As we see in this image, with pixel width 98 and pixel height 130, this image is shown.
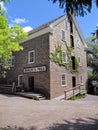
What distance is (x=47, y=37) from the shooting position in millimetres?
24062

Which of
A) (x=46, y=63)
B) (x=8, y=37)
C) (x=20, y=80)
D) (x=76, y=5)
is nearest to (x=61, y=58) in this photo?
(x=46, y=63)

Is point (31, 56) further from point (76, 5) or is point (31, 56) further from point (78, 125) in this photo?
point (76, 5)

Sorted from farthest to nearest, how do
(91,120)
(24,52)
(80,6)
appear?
(24,52)
(91,120)
(80,6)

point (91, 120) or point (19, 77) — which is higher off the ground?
point (19, 77)

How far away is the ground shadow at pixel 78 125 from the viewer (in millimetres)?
9916

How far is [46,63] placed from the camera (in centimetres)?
2370

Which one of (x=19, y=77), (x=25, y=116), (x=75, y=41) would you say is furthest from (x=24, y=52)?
(x=25, y=116)

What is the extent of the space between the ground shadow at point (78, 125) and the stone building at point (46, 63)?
11.2m

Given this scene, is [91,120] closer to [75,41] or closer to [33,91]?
[33,91]

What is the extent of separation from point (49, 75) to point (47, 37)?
14.7 ft

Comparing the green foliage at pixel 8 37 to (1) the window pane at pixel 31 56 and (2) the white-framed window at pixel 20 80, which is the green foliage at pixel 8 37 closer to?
(1) the window pane at pixel 31 56

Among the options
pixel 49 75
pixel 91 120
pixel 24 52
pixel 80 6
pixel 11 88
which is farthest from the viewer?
pixel 24 52

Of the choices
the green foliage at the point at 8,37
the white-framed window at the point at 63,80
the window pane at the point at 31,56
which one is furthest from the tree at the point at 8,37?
the white-framed window at the point at 63,80

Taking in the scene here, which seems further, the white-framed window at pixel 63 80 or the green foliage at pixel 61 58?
the white-framed window at pixel 63 80
